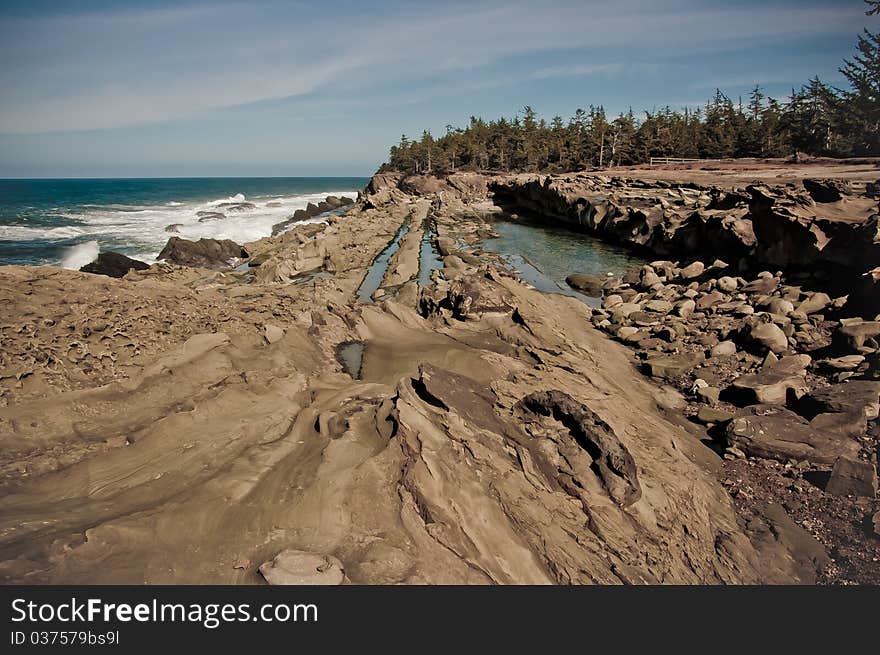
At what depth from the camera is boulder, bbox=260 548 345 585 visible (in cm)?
471

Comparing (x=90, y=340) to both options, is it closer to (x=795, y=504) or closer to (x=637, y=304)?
(x=795, y=504)

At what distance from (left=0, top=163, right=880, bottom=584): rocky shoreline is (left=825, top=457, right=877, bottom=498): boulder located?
0.04 metres

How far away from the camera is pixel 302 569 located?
190 inches

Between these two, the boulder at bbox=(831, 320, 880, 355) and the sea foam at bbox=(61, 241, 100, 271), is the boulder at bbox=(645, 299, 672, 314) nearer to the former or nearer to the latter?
the boulder at bbox=(831, 320, 880, 355)

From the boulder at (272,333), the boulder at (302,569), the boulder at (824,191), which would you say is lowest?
the boulder at (302,569)

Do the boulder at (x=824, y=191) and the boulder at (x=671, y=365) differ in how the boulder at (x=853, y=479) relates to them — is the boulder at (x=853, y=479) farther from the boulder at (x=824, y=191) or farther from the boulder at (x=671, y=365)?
the boulder at (x=824, y=191)

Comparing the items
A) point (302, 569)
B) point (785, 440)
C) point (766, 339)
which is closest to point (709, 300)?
point (766, 339)

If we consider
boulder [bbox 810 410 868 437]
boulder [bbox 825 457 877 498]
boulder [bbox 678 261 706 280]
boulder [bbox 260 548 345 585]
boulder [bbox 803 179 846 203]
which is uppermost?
boulder [bbox 803 179 846 203]

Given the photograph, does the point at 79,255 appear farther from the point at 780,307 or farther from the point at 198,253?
the point at 780,307

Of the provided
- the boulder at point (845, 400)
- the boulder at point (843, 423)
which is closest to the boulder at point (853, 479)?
the boulder at point (843, 423)

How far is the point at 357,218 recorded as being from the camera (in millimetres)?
46000

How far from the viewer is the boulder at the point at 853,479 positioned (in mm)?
7934

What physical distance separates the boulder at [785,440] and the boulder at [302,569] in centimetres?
843

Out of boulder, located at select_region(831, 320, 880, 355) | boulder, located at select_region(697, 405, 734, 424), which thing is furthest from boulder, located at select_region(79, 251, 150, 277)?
boulder, located at select_region(831, 320, 880, 355)
